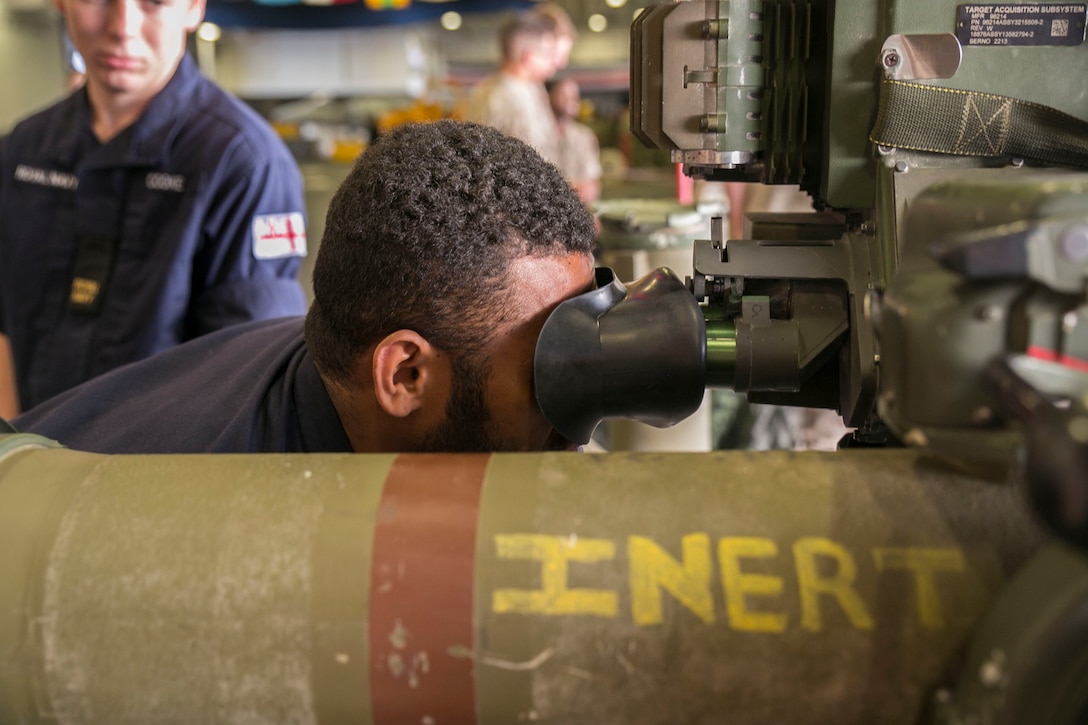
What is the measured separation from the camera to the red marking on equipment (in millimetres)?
651

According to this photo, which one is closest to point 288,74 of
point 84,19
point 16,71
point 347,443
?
point 16,71

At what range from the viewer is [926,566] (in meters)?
0.64

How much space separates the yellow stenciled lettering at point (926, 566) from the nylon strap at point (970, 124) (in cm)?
47

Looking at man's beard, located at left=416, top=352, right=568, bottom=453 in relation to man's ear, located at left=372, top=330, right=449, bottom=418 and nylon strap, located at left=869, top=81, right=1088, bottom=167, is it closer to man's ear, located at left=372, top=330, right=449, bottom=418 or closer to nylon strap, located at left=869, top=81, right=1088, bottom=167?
man's ear, located at left=372, top=330, right=449, bottom=418

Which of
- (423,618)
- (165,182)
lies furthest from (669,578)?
(165,182)

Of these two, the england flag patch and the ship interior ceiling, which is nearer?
the england flag patch

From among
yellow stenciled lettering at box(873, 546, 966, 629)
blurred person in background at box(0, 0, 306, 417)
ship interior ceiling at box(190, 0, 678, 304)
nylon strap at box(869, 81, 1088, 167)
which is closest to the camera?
yellow stenciled lettering at box(873, 546, 966, 629)

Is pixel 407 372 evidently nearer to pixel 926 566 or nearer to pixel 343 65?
pixel 926 566

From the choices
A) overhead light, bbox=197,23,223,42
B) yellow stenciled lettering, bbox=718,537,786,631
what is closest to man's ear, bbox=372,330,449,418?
→ yellow stenciled lettering, bbox=718,537,786,631

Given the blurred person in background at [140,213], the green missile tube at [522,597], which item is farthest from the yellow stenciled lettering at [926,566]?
the blurred person in background at [140,213]

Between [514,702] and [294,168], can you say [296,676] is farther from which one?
[294,168]

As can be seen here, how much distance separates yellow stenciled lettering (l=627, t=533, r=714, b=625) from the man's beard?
13.1 inches

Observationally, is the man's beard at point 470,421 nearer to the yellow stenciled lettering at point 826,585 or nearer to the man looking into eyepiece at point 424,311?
the man looking into eyepiece at point 424,311

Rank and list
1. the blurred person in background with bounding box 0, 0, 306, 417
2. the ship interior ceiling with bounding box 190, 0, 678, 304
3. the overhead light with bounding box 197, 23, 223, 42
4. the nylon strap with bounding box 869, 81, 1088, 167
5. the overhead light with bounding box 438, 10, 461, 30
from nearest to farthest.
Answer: the nylon strap with bounding box 869, 81, 1088, 167 → the blurred person in background with bounding box 0, 0, 306, 417 → the ship interior ceiling with bounding box 190, 0, 678, 304 → the overhead light with bounding box 197, 23, 223, 42 → the overhead light with bounding box 438, 10, 461, 30
